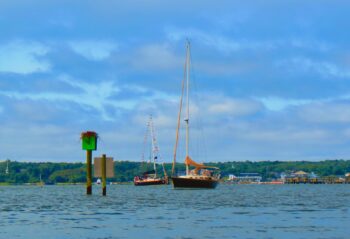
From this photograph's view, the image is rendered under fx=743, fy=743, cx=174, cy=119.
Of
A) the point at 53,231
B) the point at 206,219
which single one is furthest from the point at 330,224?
the point at 53,231

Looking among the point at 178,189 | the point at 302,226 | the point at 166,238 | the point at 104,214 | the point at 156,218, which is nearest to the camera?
the point at 166,238

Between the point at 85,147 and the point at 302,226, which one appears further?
the point at 85,147

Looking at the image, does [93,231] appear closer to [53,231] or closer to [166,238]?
[53,231]

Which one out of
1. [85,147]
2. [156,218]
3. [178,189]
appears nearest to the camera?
[156,218]

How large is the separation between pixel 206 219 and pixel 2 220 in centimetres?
1514

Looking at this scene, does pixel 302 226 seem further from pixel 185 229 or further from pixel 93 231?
pixel 93 231

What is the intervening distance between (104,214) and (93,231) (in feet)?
52.4

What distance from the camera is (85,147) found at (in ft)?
340

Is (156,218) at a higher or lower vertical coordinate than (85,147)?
lower

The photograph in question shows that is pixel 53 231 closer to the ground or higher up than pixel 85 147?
closer to the ground

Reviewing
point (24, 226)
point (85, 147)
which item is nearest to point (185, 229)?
point (24, 226)

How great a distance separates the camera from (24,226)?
162 ft

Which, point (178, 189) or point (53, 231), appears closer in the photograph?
point (53, 231)

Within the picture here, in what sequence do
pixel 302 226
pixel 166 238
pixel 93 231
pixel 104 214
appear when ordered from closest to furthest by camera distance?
pixel 166 238 → pixel 93 231 → pixel 302 226 → pixel 104 214
